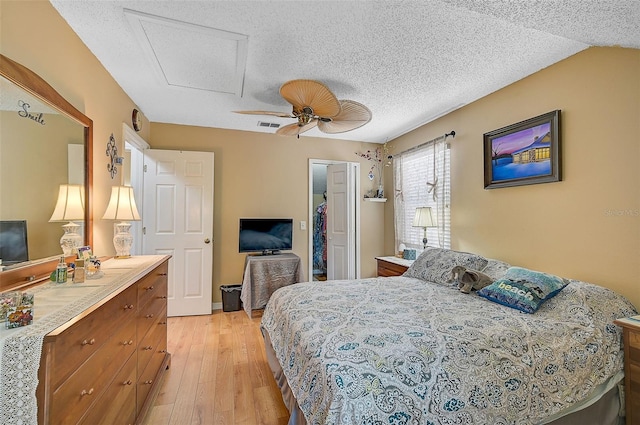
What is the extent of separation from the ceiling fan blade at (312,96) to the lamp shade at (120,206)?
1.48 meters

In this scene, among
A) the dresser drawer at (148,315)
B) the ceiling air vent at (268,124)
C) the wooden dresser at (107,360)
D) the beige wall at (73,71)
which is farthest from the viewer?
the ceiling air vent at (268,124)

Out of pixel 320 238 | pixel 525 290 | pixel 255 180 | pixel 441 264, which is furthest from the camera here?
pixel 320 238

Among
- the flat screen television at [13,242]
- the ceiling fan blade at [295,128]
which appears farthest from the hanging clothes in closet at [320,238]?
the flat screen television at [13,242]

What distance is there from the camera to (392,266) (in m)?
3.65

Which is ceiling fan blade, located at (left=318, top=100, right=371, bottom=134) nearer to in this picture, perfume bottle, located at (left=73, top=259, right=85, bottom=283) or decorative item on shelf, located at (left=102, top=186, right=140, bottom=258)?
decorative item on shelf, located at (left=102, top=186, right=140, bottom=258)

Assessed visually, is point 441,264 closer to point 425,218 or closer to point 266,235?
point 425,218

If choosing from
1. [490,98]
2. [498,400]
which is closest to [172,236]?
[498,400]

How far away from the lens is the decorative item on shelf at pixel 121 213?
2.21 meters

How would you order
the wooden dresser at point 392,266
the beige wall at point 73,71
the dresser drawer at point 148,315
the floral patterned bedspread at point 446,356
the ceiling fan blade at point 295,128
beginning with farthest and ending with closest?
1. the wooden dresser at point 392,266
2. the ceiling fan blade at point 295,128
3. the dresser drawer at point 148,315
4. the beige wall at point 73,71
5. the floral patterned bedspread at point 446,356

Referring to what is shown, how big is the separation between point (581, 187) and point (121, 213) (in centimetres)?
351

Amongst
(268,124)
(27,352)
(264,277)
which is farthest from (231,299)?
(27,352)

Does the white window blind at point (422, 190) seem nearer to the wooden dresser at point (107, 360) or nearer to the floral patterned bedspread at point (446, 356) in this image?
the floral patterned bedspread at point (446, 356)

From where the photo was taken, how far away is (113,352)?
135cm

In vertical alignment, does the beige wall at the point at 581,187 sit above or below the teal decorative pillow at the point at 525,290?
above
